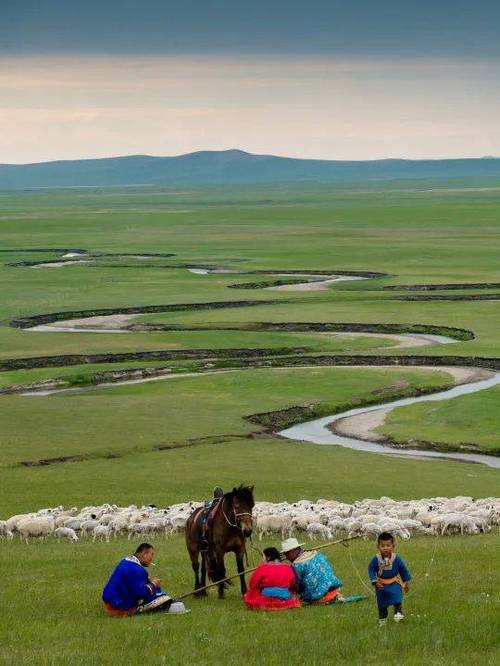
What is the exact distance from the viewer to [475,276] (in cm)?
11569

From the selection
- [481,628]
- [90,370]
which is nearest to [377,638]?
[481,628]

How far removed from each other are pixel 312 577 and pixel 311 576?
0.07ft

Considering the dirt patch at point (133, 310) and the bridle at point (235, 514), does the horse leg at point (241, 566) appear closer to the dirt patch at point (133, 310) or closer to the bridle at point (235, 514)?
the bridle at point (235, 514)

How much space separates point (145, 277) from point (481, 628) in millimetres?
103370

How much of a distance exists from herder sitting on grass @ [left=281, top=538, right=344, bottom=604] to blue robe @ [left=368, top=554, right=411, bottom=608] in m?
1.70

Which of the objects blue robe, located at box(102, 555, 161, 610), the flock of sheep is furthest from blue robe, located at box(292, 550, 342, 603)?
the flock of sheep

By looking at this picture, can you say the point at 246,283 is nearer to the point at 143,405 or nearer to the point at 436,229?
the point at 143,405

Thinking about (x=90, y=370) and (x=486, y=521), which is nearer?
(x=486, y=521)

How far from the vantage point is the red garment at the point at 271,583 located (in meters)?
19.6

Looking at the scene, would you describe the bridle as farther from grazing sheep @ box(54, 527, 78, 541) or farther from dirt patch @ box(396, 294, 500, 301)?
dirt patch @ box(396, 294, 500, 301)

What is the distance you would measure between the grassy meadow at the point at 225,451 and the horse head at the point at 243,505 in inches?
50.3

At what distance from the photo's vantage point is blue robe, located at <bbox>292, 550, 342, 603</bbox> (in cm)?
1969

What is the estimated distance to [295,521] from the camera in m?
28.0

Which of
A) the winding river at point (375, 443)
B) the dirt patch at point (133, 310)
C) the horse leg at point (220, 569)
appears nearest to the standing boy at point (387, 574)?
the horse leg at point (220, 569)
